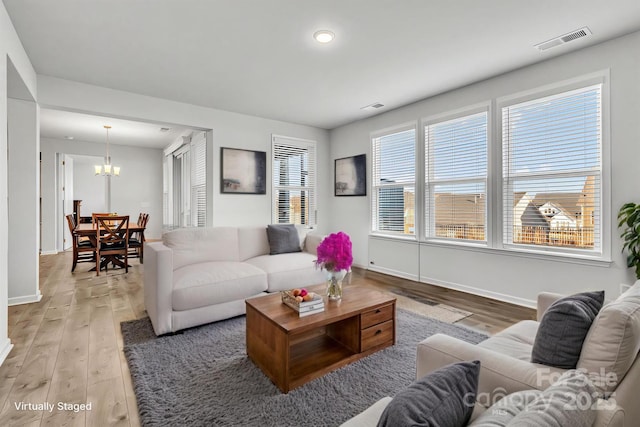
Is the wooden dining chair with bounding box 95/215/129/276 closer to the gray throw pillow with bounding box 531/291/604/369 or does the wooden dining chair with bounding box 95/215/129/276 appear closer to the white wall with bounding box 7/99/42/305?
the white wall with bounding box 7/99/42/305

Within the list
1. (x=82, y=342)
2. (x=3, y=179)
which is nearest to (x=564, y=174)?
(x=82, y=342)

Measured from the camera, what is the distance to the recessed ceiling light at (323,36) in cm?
264

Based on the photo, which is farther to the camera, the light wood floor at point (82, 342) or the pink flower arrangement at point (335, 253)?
the pink flower arrangement at point (335, 253)

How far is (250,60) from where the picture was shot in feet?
10.3

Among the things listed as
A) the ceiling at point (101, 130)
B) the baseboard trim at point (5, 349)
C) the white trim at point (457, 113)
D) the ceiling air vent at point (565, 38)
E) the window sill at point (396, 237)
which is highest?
the ceiling at point (101, 130)

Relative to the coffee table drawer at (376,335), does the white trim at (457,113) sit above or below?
above

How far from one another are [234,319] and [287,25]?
2691 mm

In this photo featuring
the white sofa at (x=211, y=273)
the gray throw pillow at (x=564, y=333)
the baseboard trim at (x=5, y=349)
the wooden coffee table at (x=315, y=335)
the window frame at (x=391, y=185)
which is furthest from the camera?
the window frame at (x=391, y=185)

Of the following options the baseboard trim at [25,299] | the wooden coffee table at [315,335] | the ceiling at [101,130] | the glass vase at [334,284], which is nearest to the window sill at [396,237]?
the wooden coffee table at [315,335]

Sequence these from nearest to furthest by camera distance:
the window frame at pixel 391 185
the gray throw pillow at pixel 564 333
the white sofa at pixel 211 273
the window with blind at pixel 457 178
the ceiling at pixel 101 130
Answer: the gray throw pillow at pixel 564 333 → the white sofa at pixel 211 273 → the window with blind at pixel 457 178 → the window frame at pixel 391 185 → the ceiling at pixel 101 130

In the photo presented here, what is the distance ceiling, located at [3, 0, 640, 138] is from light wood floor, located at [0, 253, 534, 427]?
2.58m

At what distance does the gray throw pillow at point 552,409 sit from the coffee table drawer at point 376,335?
1.51m

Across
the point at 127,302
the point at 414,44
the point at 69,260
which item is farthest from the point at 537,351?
the point at 69,260

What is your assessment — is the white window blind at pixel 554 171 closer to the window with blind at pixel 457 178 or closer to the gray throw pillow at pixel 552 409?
the window with blind at pixel 457 178
